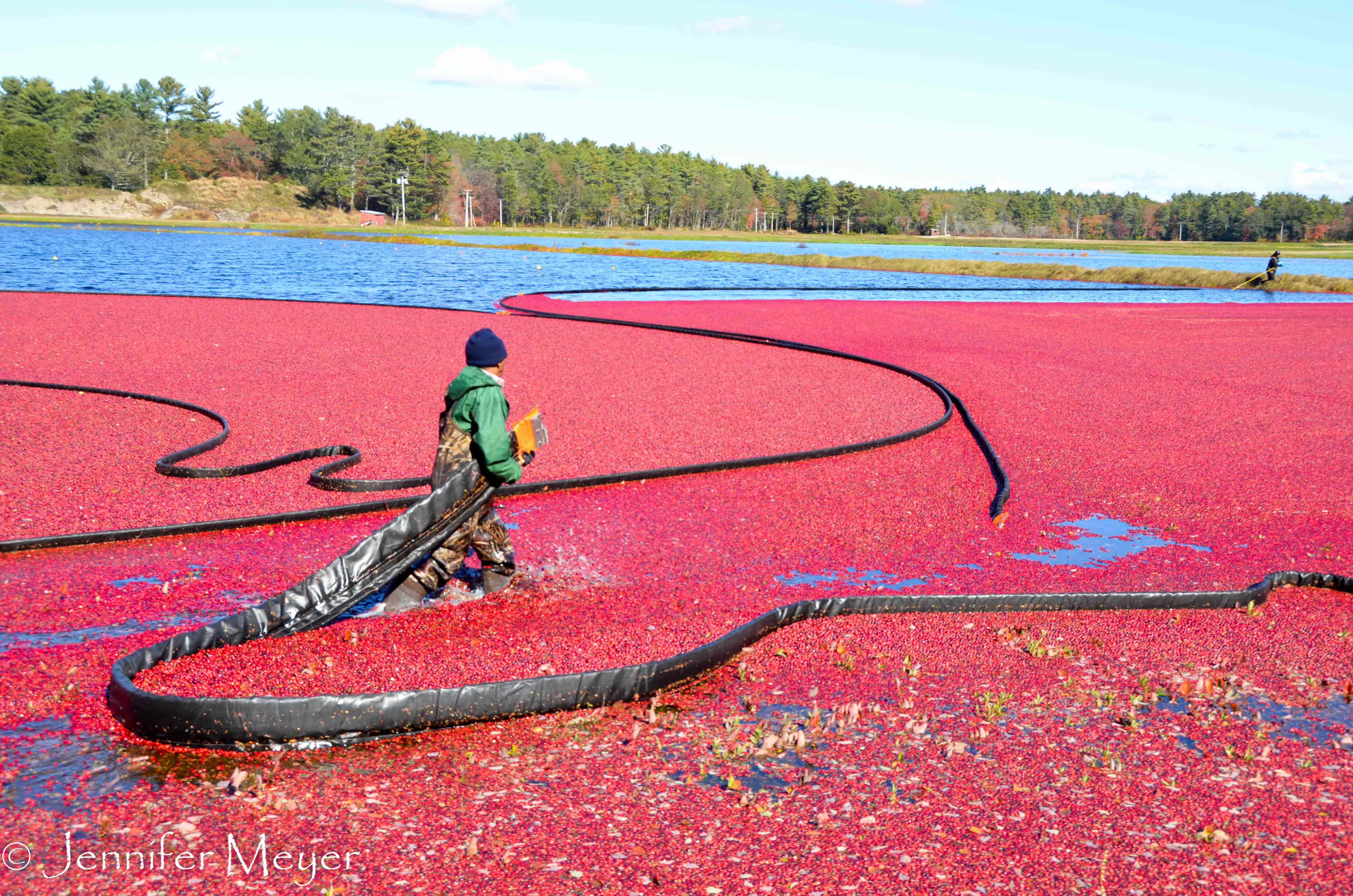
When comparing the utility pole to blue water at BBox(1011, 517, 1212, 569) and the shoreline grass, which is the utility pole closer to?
the shoreline grass

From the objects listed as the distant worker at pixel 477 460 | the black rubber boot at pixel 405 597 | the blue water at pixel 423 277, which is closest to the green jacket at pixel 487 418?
the distant worker at pixel 477 460

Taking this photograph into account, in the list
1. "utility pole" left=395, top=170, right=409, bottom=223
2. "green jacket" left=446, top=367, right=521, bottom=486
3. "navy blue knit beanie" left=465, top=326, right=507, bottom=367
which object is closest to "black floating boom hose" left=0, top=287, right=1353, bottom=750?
"green jacket" left=446, top=367, right=521, bottom=486

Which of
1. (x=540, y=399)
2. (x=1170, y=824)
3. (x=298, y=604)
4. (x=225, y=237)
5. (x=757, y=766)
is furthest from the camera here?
(x=225, y=237)

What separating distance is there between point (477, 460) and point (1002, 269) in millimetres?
55200

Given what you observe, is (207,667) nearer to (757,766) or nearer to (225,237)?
(757,766)

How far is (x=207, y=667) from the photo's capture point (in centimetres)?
581

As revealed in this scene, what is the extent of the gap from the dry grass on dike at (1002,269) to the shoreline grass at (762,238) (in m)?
13.1

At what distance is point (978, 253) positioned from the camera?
103 m

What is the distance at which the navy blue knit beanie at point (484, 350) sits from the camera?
21.1ft

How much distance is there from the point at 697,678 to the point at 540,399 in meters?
9.66

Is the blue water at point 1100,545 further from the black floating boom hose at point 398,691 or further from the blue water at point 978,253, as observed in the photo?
the blue water at point 978,253

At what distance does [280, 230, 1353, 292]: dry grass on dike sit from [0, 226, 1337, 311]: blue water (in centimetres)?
190

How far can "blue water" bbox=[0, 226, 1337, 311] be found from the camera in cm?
3603

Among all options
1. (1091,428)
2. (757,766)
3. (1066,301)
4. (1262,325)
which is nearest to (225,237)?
(1066,301)
